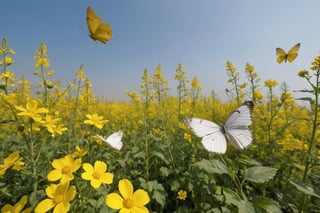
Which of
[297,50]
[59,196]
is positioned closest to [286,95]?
[297,50]

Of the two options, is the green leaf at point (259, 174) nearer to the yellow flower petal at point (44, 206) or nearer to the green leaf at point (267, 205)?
the green leaf at point (267, 205)

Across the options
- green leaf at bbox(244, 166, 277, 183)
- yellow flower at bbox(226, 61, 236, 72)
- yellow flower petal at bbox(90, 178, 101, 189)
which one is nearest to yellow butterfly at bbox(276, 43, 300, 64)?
yellow flower at bbox(226, 61, 236, 72)

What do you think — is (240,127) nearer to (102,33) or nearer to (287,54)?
(287,54)

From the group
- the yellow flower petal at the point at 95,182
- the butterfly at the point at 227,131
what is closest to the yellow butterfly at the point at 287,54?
the butterfly at the point at 227,131

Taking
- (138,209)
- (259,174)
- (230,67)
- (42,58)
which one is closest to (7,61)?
(42,58)

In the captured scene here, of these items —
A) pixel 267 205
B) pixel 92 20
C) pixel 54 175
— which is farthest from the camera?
pixel 92 20
